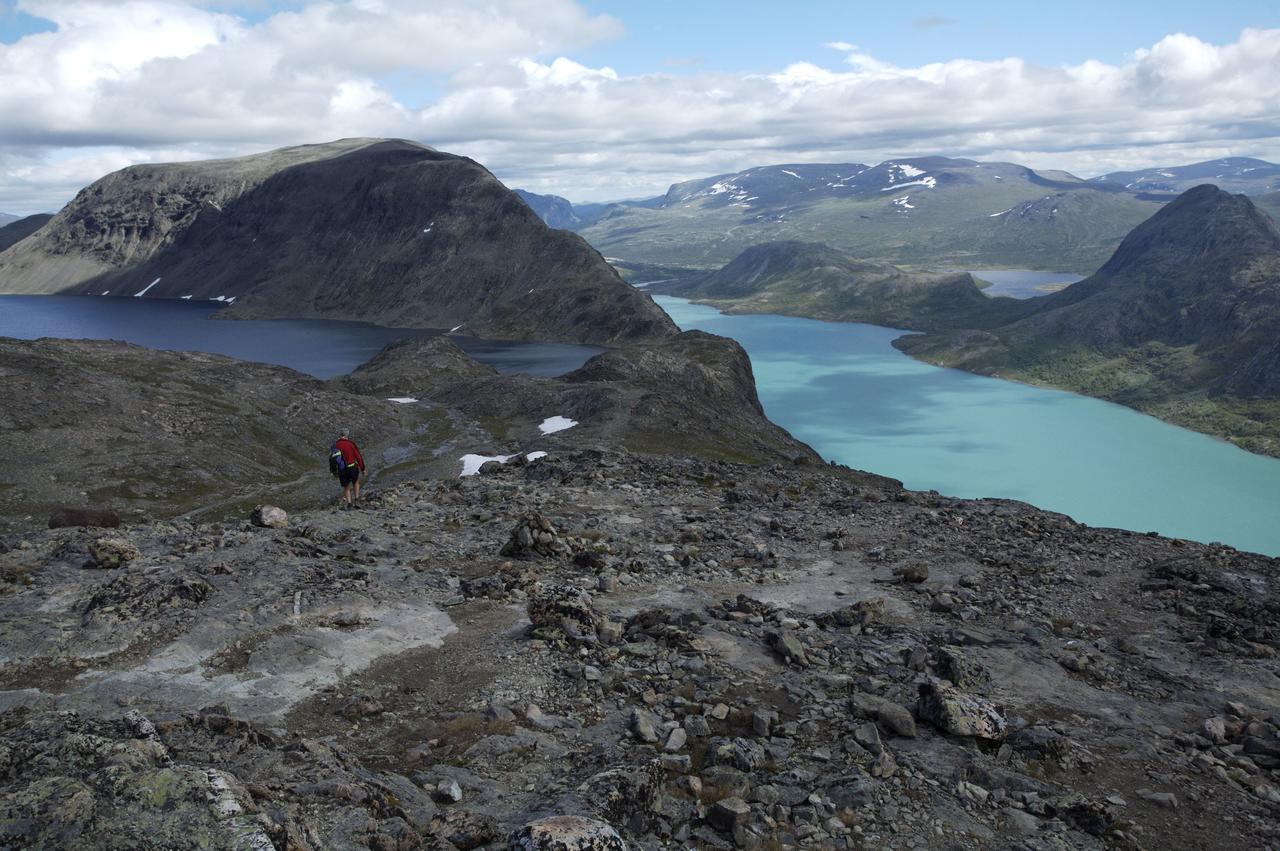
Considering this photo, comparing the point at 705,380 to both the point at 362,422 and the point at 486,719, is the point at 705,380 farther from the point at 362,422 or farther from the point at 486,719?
the point at 486,719

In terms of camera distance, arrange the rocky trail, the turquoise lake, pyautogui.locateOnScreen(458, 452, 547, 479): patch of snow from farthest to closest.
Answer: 1. the turquoise lake
2. pyautogui.locateOnScreen(458, 452, 547, 479): patch of snow
3. the rocky trail

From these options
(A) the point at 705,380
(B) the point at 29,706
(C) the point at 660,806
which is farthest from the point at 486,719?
(A) the point at 705,380

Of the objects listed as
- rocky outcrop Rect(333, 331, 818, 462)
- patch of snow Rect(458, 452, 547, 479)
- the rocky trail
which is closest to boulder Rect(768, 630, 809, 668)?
the rocky trail

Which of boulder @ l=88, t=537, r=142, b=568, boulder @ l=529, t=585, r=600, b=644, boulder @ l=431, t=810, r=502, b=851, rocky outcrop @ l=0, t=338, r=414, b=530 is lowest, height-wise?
rocky outcrop @ l=0, t=338, r=414, b=530

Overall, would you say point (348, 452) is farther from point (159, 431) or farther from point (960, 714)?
point (159, 431)

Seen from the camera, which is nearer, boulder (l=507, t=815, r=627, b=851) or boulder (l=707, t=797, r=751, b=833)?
boulder (l=507, t=815, r=627, b=851)

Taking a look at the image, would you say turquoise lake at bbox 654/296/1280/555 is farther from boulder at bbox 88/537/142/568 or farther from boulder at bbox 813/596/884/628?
boulder at bbox 88/537/142/568

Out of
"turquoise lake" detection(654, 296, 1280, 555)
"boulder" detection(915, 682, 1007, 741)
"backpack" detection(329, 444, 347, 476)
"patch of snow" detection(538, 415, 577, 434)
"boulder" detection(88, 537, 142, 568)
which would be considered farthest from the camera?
"turquoise lake" detection(654, 296, 1280, 555)
